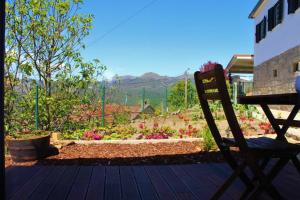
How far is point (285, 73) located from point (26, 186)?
10.8 m

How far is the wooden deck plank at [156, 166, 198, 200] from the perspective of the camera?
3.04 metres

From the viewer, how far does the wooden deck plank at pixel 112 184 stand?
305 cm

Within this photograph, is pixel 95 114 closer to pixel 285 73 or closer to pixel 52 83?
pixel 52 83

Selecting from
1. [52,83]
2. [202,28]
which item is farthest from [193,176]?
[202,28]

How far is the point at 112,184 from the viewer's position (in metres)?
3.42

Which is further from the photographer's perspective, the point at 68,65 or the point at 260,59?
the point at 260,59

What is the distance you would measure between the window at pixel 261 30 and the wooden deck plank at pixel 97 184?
44.1 feet

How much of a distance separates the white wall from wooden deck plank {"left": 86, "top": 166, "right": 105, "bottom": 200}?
29.0 feet

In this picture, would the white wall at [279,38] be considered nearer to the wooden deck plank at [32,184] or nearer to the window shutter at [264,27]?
the window shutter at [264,27]

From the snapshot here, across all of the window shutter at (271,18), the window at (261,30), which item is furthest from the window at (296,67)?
the window at (261,30)

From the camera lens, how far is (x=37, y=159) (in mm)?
5000

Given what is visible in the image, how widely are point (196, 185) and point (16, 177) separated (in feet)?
6.01

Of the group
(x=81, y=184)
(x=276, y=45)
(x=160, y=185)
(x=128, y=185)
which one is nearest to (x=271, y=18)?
(x=276, y=45)

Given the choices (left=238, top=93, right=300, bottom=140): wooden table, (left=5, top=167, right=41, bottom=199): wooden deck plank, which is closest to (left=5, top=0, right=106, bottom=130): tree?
(left=5, top=167, right=41, bottom=199): wooden deck plank
